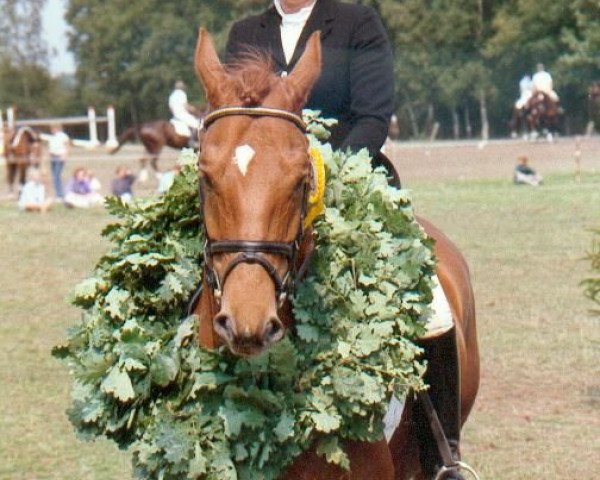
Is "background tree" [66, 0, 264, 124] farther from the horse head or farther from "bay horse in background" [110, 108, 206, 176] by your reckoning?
the horse head

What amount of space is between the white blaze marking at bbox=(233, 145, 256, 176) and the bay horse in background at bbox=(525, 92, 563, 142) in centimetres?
3661

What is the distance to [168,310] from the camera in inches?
184

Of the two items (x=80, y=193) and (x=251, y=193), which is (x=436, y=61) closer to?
(x=80, y=193)

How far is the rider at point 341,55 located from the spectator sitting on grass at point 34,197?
20601 millimetres

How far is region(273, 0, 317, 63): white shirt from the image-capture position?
5.22 metres

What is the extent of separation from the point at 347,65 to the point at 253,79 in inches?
46.3

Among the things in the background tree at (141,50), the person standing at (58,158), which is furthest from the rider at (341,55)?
the background tree at (141,50)

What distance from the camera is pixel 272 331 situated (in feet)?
12.2

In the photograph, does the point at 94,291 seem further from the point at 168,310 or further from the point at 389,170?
the point at 389,170

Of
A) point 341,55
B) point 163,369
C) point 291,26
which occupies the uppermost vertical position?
point 291,26

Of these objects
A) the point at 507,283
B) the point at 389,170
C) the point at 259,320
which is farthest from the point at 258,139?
the point at 507,283

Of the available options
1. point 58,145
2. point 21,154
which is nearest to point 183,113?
point 21,154

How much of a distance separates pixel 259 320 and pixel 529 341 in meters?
8.29

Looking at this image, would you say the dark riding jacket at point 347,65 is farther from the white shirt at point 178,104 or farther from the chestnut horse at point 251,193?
the white shirt at point 178,104
